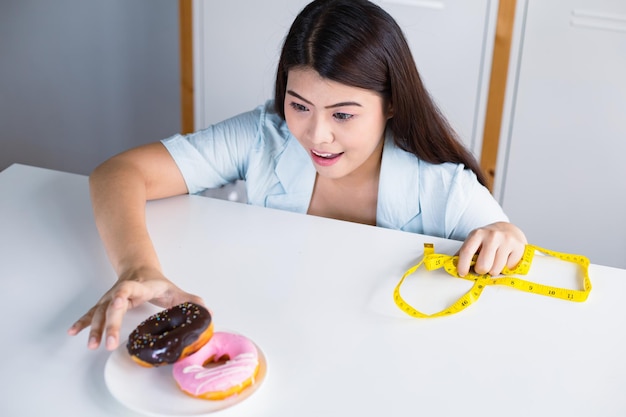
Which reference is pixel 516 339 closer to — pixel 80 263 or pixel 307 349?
pixel 307 349

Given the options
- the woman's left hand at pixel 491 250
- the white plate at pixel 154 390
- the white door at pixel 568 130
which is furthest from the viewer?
the white door at pixel 568 130

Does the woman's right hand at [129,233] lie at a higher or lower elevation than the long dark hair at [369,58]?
lower

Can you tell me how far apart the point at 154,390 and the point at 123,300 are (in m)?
0.16

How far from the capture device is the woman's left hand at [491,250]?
137 centimetres

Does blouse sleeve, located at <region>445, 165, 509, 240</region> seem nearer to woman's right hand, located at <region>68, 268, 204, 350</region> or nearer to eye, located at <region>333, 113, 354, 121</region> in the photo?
eye, located at <region>333, 113, 354, 121</region>

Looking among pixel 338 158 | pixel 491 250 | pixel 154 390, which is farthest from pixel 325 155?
pixel 154 390

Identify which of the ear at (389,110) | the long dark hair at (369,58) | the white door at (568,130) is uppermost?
the long dark hair at (369,58)

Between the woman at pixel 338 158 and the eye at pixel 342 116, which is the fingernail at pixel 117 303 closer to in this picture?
the woman at pixel 338 158

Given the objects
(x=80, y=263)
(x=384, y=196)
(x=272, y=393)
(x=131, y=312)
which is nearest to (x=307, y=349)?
(x=272, y=393)

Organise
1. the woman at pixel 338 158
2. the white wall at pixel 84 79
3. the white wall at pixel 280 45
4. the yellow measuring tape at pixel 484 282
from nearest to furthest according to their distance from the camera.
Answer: the yellow measuring tape at pixel 484 282 → the woman at pixel 338 158 → the white wall at pixel 280 45 → the white wall at pixel 84 79

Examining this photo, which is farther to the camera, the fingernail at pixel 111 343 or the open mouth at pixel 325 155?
the open mouth at pixel 325 155

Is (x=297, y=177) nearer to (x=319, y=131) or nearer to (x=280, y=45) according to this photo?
(x=319, y=131)

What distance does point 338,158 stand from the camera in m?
1.61

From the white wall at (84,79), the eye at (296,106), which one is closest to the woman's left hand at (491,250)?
the eye at (296,106)
